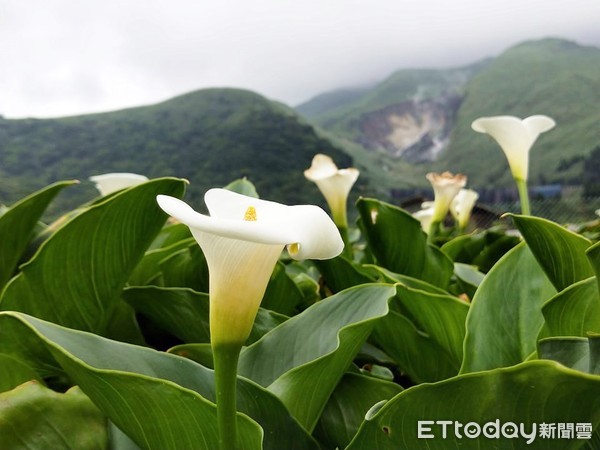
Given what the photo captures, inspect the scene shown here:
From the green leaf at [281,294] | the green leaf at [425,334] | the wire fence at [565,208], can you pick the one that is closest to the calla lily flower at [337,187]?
the green leaf at [281,294]

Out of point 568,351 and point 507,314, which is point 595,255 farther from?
point 507,314

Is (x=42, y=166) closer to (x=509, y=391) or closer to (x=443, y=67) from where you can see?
(x=509, y=391)

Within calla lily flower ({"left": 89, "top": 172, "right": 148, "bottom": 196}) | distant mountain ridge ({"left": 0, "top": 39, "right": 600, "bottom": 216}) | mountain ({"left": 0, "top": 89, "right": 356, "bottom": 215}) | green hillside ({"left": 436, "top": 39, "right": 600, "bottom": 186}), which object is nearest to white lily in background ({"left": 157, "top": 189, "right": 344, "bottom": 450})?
calla lily flower ({"left": 89, "top": 172, "right": 148, "bottom": 196})

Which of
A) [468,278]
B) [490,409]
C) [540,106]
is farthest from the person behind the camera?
[540,106]

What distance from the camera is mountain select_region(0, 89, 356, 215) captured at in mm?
29078

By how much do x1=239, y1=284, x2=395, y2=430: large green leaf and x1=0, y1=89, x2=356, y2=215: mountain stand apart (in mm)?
25057

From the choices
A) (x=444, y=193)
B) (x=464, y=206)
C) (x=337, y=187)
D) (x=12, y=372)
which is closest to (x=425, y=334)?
(x=12, y=372)

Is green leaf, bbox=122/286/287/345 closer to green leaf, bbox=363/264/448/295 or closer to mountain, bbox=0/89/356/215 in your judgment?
green leaf, bbox=363/264/448/295

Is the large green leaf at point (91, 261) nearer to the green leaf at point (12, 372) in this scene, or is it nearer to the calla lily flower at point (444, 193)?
the green leaf at point (12, 372)

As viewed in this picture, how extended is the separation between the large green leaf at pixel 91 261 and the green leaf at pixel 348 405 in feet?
0.87

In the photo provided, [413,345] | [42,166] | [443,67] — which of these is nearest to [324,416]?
[413,345]

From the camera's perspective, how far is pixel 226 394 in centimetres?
39

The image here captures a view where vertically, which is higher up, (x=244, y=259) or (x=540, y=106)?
(x=244, y=259)

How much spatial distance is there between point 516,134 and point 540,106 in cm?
4092
